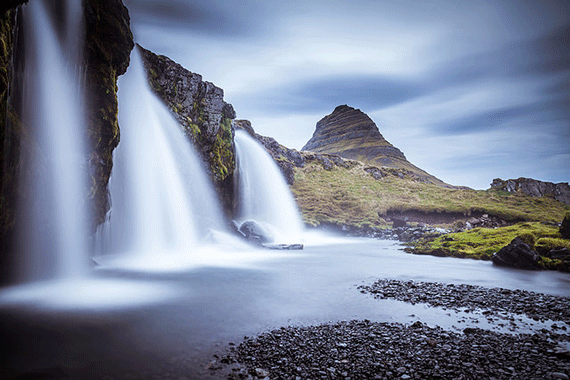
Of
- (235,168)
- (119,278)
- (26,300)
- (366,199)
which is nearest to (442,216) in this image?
(366,199)

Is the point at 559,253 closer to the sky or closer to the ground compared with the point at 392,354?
closer to the sky

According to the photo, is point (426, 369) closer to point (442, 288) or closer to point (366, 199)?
point (442, 288)

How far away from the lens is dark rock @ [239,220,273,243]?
30.8 meters

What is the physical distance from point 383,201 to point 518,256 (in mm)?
43394

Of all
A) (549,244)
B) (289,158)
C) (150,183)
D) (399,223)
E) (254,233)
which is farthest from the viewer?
(289,158)

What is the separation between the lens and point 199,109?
32.2m

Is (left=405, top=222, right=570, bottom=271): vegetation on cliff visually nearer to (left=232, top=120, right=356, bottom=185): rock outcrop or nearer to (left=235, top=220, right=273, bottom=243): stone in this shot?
(left=235, top=220, right=273, bottom=243): stone

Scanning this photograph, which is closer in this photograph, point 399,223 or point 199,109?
point 199,109

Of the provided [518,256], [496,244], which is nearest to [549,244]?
[518,256]

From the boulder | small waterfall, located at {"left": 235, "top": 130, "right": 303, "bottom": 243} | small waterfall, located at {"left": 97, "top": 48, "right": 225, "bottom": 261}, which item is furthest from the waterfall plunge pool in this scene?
small waterfall, located at {"left": 235, "top": 130, "right": 303, "bottom": 243}

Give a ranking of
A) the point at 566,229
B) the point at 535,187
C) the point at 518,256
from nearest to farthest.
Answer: the point at 518,256
the point at 566,229
the point at 535,187

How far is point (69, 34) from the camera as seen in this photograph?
14094 millimetres

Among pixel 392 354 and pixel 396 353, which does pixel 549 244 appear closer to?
pixel 396 353

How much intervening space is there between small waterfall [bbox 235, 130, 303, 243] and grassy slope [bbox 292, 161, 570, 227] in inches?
258
